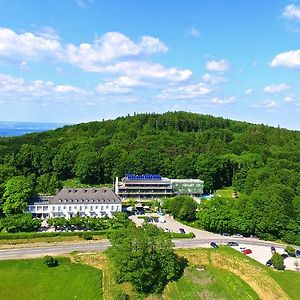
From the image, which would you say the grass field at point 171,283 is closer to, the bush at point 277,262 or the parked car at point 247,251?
the bush at point 277,262

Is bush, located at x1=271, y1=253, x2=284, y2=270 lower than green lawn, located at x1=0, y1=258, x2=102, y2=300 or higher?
higher

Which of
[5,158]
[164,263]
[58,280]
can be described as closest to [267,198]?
[164,263]

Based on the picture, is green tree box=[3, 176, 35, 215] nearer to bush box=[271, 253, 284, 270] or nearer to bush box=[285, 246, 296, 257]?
bush box=[271, 253, 284, 270]

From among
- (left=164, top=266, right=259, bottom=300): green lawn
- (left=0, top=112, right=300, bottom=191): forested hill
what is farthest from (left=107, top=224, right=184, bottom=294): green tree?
(left=0, top=112, right=300, bottom=191): forested hill

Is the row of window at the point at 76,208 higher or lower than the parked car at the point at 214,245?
higher

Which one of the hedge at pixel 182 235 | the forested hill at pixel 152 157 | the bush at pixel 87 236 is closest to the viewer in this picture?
the bush at pixel 87 236

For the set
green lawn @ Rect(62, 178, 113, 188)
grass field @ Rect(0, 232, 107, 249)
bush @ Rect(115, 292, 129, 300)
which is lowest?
bush @ Rect(115, 292, 129, 300)

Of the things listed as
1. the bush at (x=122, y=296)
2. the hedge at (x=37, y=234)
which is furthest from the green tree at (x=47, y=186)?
the bush at (x=122, y=296)
